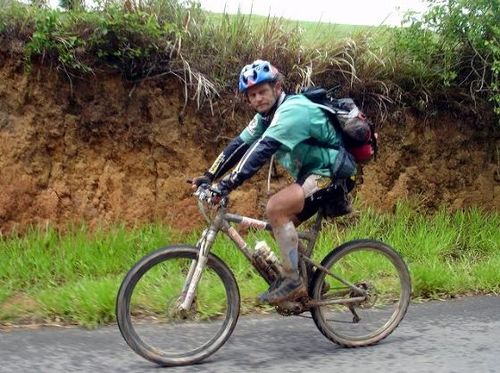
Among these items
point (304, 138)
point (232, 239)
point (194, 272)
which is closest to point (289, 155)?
point (304, 138)

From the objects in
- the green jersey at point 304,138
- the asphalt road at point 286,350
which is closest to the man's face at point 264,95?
the green jersey at point 304,138

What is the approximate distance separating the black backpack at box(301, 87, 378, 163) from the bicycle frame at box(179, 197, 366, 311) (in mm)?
542

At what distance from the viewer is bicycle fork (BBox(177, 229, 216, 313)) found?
435cm

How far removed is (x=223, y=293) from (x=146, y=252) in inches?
86.4

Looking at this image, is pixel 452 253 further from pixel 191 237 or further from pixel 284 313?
pixel 284 313

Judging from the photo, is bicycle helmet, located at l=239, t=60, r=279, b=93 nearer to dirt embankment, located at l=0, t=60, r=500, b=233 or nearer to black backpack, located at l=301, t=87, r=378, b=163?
black backpack, located at l=301, t=87, r=378, b=163

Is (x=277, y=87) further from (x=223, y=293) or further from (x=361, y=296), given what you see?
(x=361, y=296)

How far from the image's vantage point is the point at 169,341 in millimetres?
4516

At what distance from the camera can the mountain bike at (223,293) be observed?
4.32m

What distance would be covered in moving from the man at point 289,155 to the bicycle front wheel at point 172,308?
37 centimetres

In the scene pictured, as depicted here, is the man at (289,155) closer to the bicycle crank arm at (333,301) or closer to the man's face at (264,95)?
the man's face at (264,95)

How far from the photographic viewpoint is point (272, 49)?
7.59m

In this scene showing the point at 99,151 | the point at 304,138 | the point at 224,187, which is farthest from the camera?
the point at 99,151

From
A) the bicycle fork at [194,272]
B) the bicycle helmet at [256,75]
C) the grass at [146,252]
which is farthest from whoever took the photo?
the grass at [146,252]
